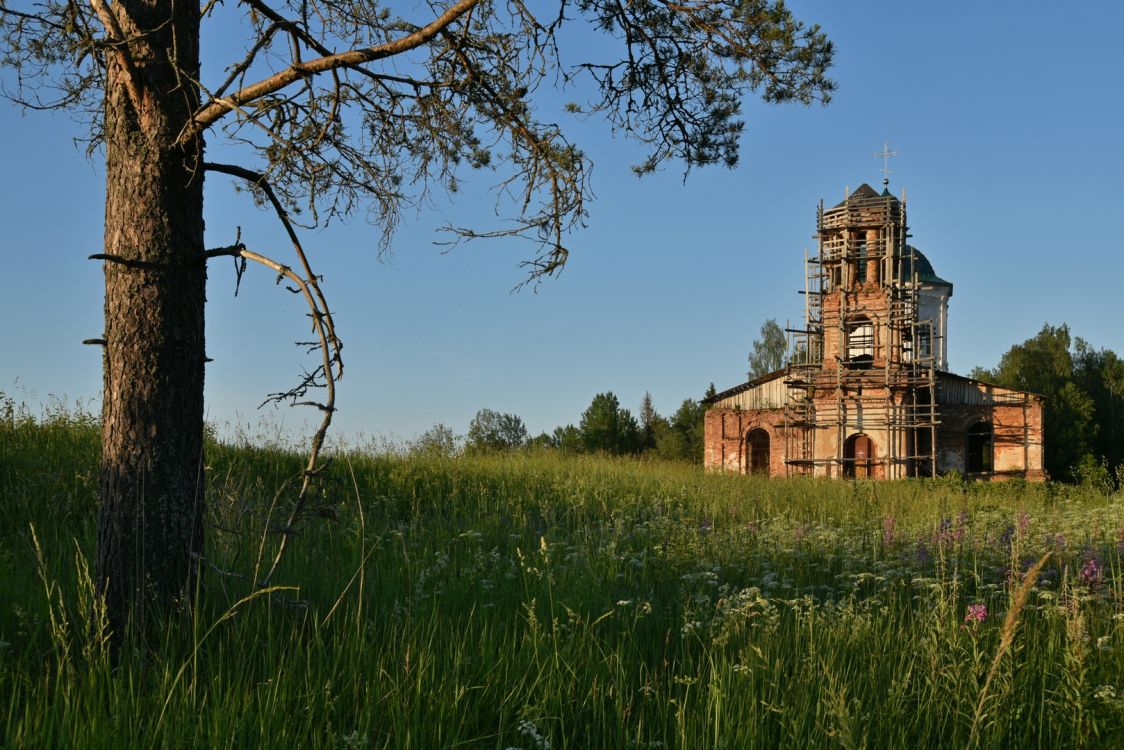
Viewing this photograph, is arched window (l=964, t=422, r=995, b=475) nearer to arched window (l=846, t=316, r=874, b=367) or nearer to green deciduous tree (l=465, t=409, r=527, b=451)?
arched window (l=846, t=316, r=874, b=367)

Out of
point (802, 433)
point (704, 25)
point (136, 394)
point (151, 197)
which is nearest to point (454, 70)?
point (704, 25)

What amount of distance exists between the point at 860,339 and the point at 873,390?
262 centimetres

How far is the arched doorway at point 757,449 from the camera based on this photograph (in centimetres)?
3578

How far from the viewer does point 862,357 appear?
3388 cm

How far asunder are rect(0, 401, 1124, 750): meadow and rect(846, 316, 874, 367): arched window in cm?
2591

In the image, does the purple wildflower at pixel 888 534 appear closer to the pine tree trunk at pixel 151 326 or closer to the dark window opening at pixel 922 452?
the pine tree trunk at pixel 151 326

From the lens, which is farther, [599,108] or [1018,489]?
[1018,489]

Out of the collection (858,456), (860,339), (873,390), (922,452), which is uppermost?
(860,339)

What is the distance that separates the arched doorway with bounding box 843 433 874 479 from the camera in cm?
3130

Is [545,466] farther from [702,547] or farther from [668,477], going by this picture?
[702,547]

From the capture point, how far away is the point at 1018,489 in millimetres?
21922

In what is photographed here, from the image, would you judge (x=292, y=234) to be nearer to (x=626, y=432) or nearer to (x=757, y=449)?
(x=757, y=449)

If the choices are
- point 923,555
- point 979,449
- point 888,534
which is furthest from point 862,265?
point 923,555

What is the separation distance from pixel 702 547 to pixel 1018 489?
18692 millimetres
